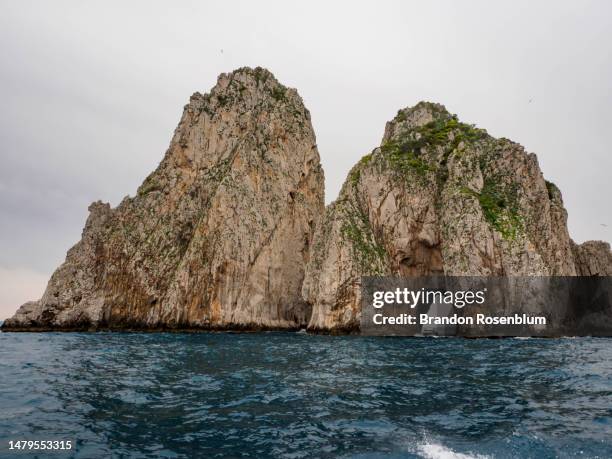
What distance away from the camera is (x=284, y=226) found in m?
73.4

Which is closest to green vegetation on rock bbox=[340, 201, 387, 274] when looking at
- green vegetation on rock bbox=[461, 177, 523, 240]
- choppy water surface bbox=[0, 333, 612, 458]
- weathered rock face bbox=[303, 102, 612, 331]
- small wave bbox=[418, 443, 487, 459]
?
weathered rock face bbox=[303, 102, 612, 331]

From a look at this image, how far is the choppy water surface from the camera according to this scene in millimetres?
10688

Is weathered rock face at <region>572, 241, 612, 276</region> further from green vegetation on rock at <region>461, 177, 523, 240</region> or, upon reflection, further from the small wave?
the small wave

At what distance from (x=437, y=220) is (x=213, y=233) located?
35.1 metres

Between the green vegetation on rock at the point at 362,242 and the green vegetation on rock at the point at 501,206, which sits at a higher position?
the green vegetation on rock at the point at 501,206

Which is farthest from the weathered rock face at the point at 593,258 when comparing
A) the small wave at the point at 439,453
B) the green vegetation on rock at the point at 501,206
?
the small wave at the point at 439,453

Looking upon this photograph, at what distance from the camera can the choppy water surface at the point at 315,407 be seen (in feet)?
35.1

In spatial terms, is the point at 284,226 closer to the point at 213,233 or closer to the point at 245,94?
the point at 213,233

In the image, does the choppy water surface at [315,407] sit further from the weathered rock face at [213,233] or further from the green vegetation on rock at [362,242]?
the weathered rock face at [213,233]

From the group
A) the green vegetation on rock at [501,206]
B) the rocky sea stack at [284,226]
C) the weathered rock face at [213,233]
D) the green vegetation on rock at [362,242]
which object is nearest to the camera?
the green vegetation on rock at [501,206]

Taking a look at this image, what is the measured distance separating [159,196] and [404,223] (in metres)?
44.4

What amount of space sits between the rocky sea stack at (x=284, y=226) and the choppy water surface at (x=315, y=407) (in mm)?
34051

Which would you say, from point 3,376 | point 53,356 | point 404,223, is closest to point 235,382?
point 3,376

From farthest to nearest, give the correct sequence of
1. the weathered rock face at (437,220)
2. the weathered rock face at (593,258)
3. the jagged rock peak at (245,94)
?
the jagged rock peak at (245,94) < the weathered rock face at (593,258) < the weathered rock face at (437,220)
